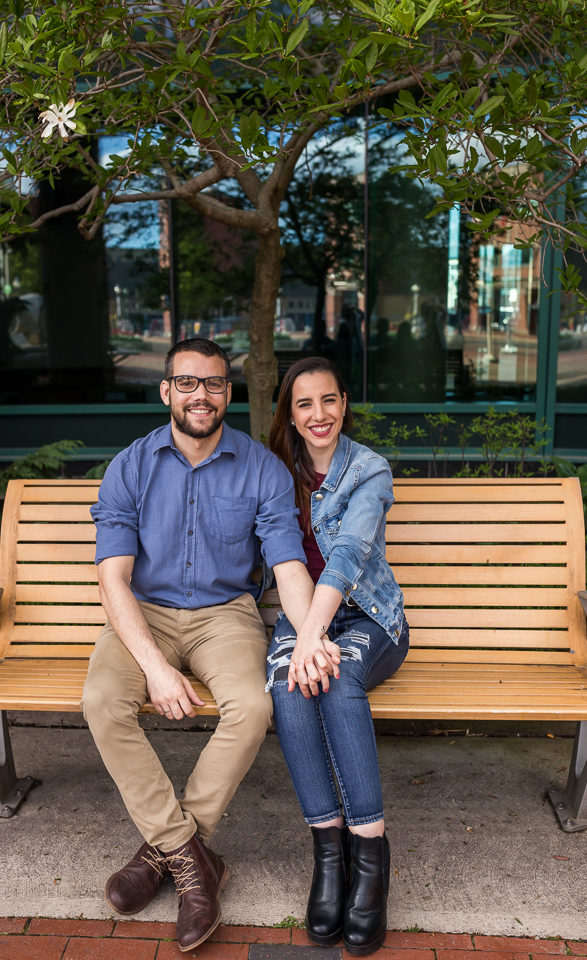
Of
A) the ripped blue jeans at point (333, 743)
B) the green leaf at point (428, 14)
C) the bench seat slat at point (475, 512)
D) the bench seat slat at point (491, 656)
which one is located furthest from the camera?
the bench seat slat at point (475, 512)

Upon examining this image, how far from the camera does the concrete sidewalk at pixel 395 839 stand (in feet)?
7.82

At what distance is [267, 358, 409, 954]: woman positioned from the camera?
2256 mm

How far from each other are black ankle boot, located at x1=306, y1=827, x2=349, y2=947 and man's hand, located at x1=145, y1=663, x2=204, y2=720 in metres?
0.54

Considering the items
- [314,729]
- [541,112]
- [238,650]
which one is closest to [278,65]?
[541,112]

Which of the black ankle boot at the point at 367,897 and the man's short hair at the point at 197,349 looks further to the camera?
the man's short hair at the point at 197,349

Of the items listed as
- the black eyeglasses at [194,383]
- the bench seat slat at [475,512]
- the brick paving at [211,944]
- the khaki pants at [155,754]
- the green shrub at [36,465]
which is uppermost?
the black eyeglasses at [194,383]

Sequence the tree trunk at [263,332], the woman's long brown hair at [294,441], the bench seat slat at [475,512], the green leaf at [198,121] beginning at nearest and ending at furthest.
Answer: the green leaf at [198,121] < the woman's long brown hair at [294,441] < the bench seat slat at [475,512] < the tree trunk at [263,332]

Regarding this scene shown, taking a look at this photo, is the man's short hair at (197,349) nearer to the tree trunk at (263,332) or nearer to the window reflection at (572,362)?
the tree trunk at (263,332)

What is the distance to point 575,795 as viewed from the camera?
279cm

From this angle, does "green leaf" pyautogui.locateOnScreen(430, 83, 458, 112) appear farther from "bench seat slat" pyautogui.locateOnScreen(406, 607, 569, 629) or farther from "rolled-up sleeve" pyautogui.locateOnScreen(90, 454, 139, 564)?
"bench seat slat" pyautogui.locateOnScreen(406, 607, 569, 629)

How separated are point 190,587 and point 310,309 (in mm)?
6009

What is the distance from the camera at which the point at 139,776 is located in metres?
2.37

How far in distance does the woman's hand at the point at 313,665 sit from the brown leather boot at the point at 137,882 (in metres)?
0.68

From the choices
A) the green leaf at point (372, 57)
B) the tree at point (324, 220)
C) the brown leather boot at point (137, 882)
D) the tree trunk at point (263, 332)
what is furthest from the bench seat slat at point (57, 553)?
the tree at point (324, 220)
